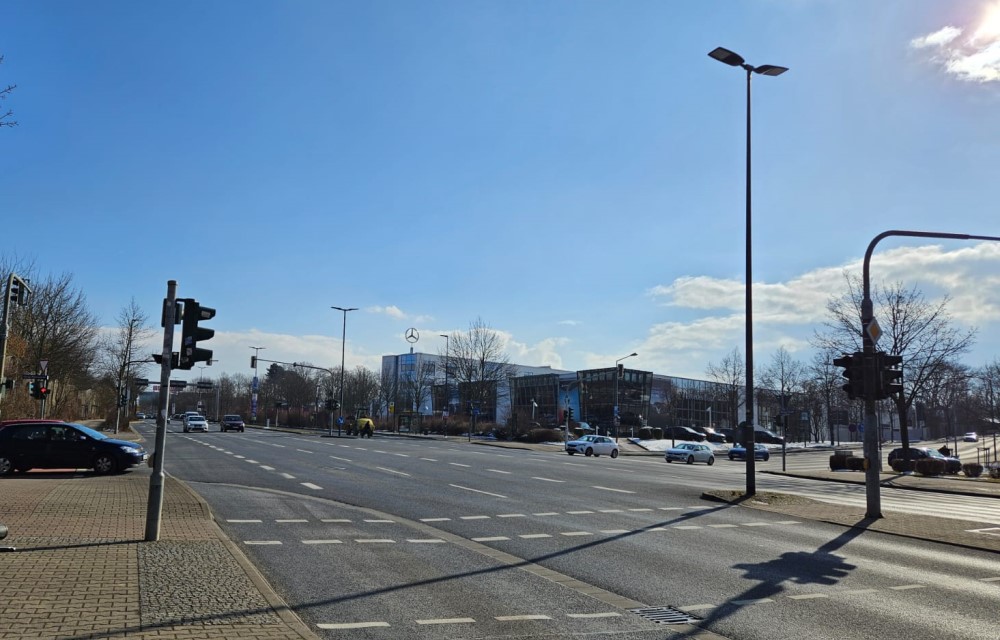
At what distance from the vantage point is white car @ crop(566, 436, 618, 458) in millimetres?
49844

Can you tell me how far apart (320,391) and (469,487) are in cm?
10900

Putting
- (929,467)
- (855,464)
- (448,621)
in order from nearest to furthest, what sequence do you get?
(448,621)
(929,467)
(855,464)

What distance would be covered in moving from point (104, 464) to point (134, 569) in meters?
15.4

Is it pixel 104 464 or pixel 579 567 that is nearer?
pixel 579 567

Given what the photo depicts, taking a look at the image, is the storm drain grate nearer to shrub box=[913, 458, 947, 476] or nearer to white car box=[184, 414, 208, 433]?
shrub box=[913, 458, 947, 476]

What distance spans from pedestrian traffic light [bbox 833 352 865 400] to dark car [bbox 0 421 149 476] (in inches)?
760

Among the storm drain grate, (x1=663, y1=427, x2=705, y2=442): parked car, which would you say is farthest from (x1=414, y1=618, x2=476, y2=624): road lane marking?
(x1=663, y1=427, x2=705, y2=442): parked car

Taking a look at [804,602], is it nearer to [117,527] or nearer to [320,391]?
[117,527]

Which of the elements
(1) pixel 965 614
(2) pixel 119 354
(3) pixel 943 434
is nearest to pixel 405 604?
(1) pixel 965 614

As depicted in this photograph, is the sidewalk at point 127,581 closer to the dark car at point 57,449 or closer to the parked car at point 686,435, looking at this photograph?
the dark car at point 57,449

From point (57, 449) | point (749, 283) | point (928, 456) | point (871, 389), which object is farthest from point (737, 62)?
point (928, 456)

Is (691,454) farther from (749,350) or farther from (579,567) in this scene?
(579,567)

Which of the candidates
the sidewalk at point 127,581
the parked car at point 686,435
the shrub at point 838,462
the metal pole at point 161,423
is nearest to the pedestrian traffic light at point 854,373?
the sidewalk at point 127,581

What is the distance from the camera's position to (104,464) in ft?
70.7
